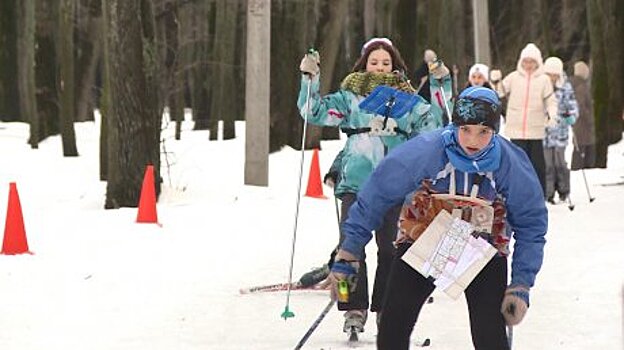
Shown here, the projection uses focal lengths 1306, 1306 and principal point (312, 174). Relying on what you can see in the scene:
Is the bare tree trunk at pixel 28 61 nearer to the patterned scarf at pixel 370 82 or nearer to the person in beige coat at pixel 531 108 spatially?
the person in beige coat at pixel 531 108

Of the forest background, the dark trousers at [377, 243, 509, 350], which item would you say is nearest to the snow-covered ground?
the forest background

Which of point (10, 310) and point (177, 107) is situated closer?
point (10, 310)

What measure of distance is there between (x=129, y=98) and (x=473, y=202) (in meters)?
9.97

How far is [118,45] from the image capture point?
1456cm

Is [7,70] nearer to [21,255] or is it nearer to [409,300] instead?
[21,255]

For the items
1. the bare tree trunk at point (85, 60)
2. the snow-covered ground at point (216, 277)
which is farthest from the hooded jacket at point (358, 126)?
the bare tree trunk at point (85, 60)

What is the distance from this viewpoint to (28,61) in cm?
3256

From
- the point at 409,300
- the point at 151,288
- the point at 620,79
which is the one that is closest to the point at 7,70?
the point at 620,79

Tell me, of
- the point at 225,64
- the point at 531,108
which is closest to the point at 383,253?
the point at 531,108

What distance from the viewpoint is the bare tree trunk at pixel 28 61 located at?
29641mm

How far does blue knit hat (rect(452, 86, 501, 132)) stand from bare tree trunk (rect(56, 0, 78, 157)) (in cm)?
2045

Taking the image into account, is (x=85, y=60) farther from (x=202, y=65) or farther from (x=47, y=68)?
(x=202, y=65)

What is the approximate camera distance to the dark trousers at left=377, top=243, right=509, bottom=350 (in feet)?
16.9

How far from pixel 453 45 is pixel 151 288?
73.6 ft
